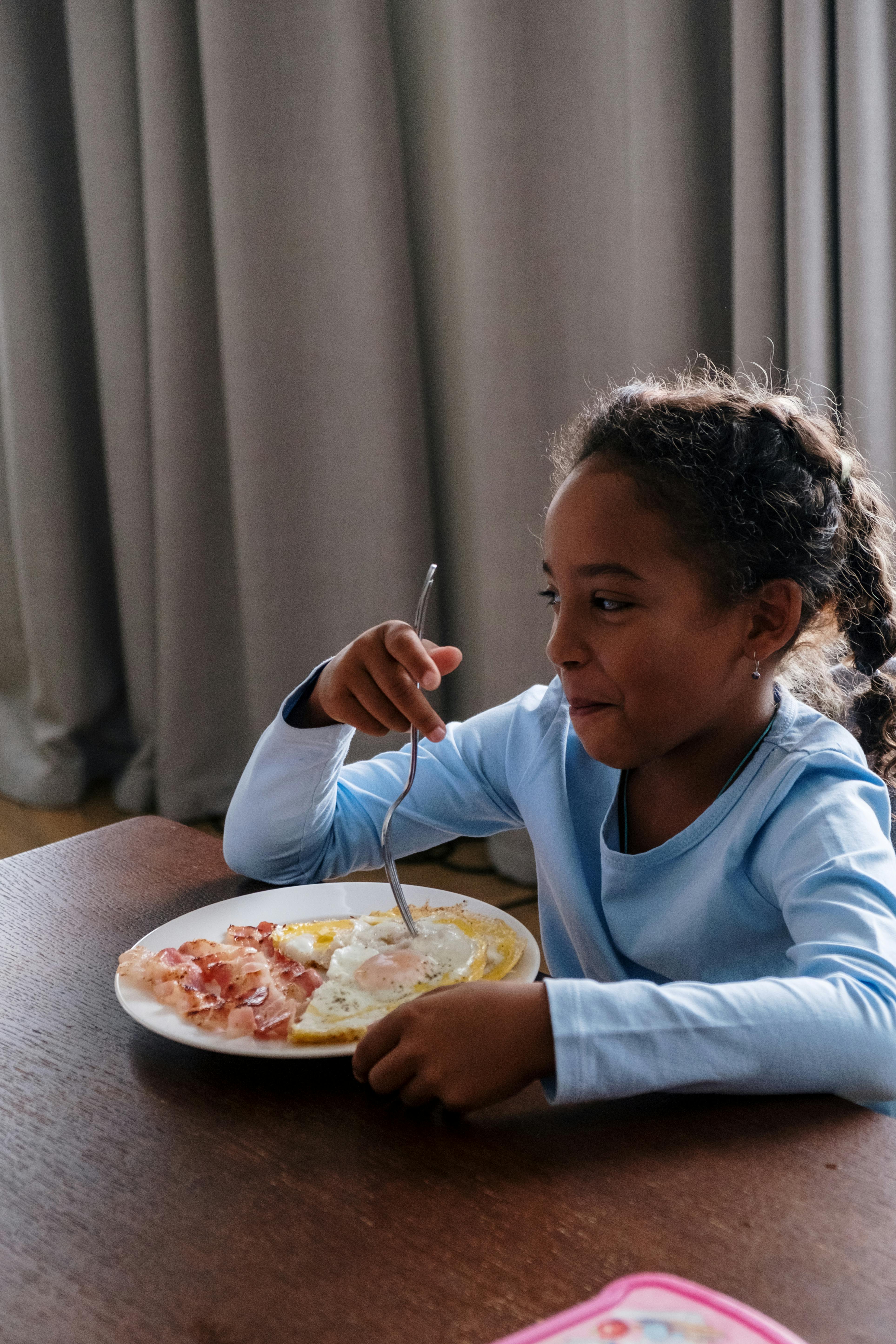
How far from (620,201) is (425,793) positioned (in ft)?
4.41

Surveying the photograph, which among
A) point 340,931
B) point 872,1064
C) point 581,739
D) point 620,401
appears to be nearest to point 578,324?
point 620,401

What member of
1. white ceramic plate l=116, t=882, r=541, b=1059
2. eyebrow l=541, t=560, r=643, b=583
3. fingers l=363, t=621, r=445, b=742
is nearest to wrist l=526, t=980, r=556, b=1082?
white ceramic plate l=116, t=882, r=541, b=1059

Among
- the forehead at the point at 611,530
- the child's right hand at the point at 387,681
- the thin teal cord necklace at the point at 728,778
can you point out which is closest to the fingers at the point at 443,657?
the child's right hand at the point at 387,681

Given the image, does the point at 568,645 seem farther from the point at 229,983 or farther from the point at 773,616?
the point at 229,983

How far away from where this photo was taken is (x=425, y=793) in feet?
3.73

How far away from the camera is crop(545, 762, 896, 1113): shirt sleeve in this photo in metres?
0.61

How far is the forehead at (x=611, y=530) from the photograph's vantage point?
90 centimetres

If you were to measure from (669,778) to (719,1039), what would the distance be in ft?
1.32

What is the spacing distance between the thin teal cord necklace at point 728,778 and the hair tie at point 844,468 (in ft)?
0.64

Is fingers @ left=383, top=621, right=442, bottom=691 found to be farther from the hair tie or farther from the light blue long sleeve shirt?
the hair tie

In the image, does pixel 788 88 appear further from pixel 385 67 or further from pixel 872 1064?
pixel 872 1064

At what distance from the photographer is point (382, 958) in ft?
2.49

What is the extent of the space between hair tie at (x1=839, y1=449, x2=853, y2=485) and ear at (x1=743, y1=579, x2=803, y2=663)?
0.12m

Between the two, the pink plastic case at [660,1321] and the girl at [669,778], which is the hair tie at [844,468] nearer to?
the girl at [669,778]
